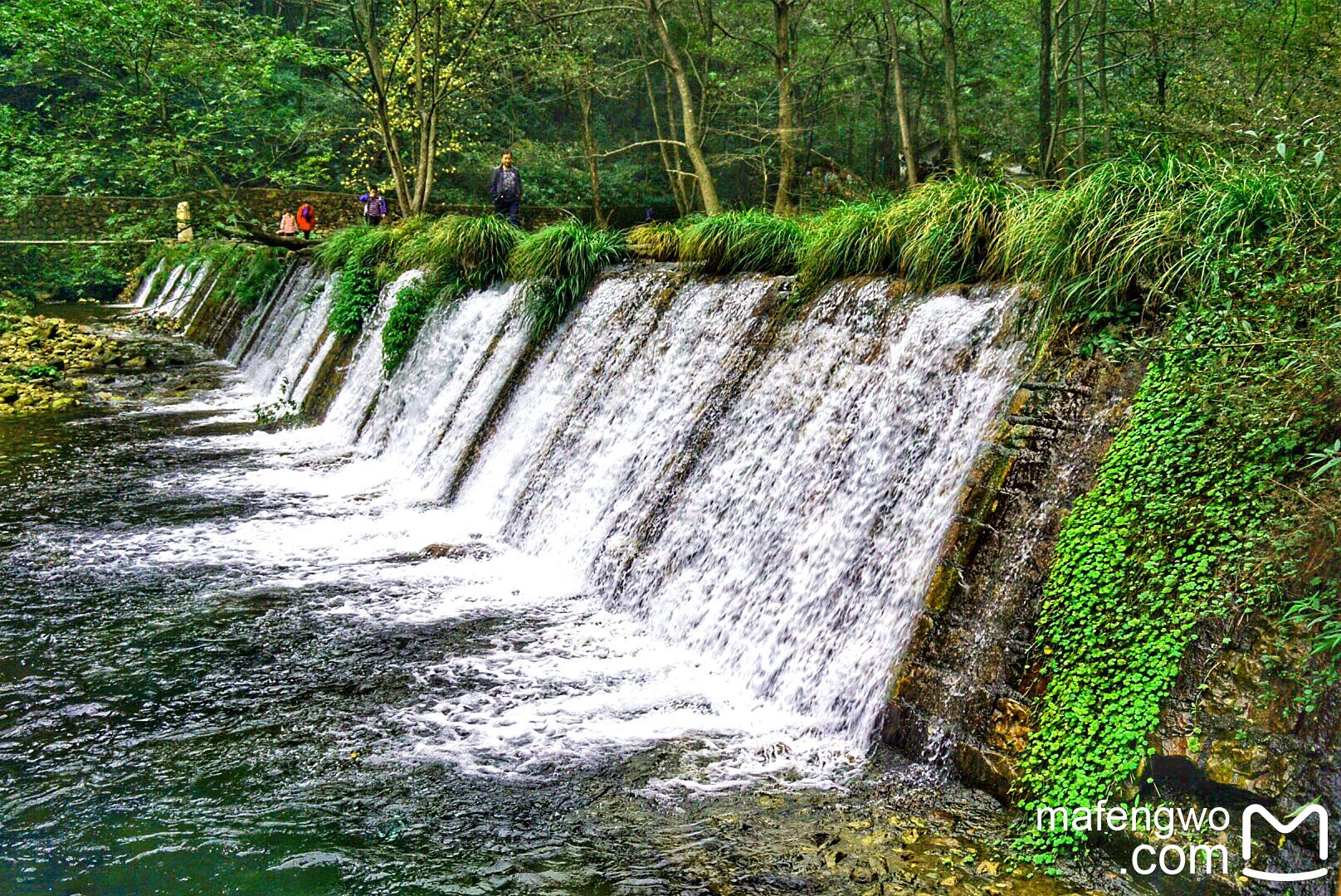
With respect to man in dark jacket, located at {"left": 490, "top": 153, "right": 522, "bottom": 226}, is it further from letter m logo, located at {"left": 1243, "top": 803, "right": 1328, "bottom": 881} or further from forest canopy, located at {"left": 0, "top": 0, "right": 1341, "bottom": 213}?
letter m logo, located at {"left": 1243, "top": 803, "right": 1328, "bottom": 881}

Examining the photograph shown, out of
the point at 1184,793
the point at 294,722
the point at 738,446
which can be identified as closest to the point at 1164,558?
the point at 1184,793

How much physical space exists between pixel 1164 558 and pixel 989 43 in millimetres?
24488

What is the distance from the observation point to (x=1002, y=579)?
4285 mm

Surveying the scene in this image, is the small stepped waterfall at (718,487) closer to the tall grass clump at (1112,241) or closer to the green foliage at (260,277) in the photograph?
the tall grass clump at (1112,241)

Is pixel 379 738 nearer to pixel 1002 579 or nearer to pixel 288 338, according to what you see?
pixel 1002 579

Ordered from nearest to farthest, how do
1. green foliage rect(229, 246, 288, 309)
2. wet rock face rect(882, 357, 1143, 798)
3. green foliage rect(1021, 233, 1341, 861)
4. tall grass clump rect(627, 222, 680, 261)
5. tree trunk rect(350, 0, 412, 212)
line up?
1. green foliage rect(1021, 233, 1341, 861)
2. wet rock face rect(882, 357, 1143, 798)
3. tall grass clump rect(627, 222, 680, 261)
4. tree trunk rect(350, 0, 412, 212)
5. green foliage rect(229, 246, 288, 309)

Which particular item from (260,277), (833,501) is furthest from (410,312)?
(260,277)

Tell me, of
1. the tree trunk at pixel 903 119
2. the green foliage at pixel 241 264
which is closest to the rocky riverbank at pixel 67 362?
the green foliage at pixel 241 264

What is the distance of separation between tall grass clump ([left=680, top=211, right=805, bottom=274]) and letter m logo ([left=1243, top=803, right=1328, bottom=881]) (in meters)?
5.52

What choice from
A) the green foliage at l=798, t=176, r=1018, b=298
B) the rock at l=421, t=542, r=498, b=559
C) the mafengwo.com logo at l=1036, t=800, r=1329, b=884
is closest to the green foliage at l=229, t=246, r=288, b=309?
the rock at l=421, t=542, r=498, b=559

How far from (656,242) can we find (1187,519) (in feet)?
22.9

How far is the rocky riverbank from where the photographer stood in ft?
42.3

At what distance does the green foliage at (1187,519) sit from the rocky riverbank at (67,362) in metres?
12.8

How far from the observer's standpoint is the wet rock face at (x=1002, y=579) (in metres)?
3.96
